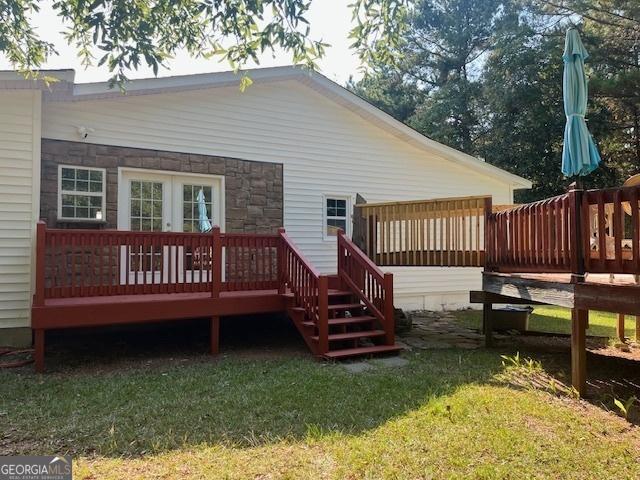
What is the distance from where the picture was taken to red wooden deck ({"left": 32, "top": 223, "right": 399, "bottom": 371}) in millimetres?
5586

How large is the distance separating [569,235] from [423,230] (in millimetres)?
3024

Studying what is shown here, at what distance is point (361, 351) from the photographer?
6008mm

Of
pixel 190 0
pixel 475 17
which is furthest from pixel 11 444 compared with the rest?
pixel 475 17

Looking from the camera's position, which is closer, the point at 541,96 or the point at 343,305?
the point at 343,305

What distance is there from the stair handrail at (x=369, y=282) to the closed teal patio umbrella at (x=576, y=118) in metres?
2.61

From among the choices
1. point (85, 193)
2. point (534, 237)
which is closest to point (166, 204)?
point (85, 193)

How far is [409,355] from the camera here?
6254 millimetres

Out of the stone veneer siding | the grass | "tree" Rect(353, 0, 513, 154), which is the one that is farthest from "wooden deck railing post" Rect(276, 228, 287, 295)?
"tree" Rect(353, 0, 513, 154)

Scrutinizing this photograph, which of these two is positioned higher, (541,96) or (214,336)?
(541,96)

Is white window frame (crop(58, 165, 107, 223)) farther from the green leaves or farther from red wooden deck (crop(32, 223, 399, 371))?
Result: the green leaves

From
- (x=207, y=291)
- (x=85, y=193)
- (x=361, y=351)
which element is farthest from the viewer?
(x=85, y=193)

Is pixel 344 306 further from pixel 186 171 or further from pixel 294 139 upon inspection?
pixel 294 139

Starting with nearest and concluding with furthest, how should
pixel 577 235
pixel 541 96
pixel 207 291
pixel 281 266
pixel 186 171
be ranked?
pixel 577 235, pixel 207 291, pixel 281 266, pixel 186 171, pixel 541 96

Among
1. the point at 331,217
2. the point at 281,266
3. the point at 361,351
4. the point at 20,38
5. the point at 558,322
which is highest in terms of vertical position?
the point at 20,38
